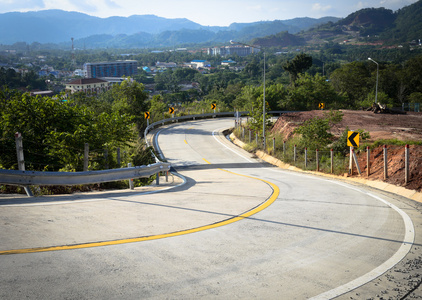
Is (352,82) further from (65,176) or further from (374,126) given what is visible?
(65,176)

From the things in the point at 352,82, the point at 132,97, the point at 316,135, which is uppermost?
the point at 352,82

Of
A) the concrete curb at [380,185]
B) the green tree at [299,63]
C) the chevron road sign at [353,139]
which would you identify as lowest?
the concrete curb at [380,185]

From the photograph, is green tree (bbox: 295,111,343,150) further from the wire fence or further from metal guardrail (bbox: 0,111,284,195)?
metal guardrail (bbox: 0,111,284,195)

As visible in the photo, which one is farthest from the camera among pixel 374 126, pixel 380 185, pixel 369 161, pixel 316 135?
pixel 374 126

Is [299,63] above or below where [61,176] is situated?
above

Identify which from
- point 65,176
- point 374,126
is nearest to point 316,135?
point 374,126

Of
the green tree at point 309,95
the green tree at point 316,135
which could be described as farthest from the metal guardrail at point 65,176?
the green tree at point 309,95

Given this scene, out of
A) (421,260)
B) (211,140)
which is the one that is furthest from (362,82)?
(421,260)

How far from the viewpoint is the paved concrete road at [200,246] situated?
4.61m

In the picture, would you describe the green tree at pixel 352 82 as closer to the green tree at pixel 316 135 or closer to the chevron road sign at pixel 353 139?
the green tree at pixel 316 135

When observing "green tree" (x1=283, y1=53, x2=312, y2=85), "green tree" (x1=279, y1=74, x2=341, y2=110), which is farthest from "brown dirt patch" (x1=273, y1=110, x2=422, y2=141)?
"green tree" (x1=283, y1=53, x2=312, y2=85)

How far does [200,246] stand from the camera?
19.7ft

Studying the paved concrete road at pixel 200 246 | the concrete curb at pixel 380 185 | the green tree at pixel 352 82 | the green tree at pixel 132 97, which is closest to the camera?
the paved concrete road at pixel 200 246

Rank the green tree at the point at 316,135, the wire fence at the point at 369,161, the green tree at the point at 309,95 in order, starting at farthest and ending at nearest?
1. the green tree at the point at 309,95
2. the green tree at the point at 316,135
3. the wire fence at the point at 369,161
